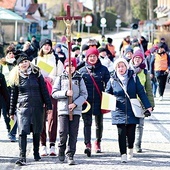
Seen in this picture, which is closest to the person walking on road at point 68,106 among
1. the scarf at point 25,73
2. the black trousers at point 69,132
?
the black trousers at point 69,132

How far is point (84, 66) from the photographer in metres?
10.8

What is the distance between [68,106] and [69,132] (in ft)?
1.34

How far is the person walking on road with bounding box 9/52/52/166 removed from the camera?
9609mm

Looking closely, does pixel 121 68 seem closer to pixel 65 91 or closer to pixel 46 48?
pixel 65 91

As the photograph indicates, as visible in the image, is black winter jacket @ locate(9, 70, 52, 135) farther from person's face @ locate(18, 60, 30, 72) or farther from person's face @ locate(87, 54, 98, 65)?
person's face @ locate(87, 54, 98, 65)

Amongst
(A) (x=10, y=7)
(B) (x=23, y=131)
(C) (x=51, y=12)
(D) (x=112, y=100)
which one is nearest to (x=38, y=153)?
(B) (x=23, y=131)

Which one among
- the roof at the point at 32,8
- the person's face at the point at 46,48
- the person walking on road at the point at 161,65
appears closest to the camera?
the person's face at the point at 46,48

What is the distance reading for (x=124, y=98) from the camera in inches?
384

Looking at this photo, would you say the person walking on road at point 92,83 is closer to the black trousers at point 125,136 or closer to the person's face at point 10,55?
the black trousers at point 125,136

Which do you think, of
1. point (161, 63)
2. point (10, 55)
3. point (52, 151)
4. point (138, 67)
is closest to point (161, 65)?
point (161, 63)

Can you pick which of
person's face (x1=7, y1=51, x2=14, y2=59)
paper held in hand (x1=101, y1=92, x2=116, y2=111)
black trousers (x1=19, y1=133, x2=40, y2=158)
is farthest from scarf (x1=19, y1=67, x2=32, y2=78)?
person's face (x1=7, y1=51, x2=14, y2=59)

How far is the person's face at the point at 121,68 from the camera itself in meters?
9.70

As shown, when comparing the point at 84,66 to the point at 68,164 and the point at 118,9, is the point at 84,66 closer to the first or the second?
the point at 68,164

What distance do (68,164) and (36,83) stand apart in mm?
1323
